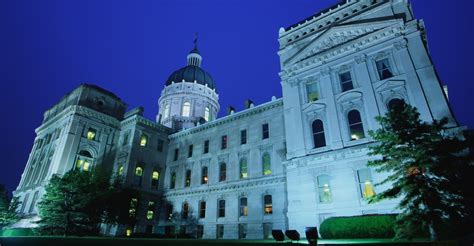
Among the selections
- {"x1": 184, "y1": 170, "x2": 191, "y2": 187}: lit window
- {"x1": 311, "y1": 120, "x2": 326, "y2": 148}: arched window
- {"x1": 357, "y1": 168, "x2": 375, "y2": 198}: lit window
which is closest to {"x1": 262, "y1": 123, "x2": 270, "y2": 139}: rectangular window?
{"x1": 311, "y1": 120, "x2": 326, "y2": 148}: arched window

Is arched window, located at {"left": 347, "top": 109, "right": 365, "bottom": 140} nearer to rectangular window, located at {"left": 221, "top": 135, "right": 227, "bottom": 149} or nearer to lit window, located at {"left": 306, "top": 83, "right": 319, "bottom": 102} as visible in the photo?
lit window, located at {"left": 306, "top": 83, "right": 319, "bottom": 102}

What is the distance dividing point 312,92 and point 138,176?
2688 cm

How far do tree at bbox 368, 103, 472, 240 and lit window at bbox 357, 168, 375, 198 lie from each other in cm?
644

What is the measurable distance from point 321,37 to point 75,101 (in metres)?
36.6

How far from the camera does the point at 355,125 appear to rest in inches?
903

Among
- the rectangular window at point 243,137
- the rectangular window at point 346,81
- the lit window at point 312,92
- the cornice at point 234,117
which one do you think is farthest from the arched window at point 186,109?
the rectangular window at point 346,81

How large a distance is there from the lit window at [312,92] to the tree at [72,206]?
23.0 m

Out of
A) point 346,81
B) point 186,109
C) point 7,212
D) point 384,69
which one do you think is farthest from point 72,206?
point 384,69

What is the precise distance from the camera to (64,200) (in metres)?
26.8

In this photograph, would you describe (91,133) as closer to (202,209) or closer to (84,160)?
(84,160)

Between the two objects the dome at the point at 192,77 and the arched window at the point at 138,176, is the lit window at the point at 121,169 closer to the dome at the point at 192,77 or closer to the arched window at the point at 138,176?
the arched window at the point at 138,176

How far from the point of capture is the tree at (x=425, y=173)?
11.8m

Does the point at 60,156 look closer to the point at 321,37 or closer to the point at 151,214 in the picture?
the point at 151,214

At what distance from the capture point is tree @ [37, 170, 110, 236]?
84.9ft
